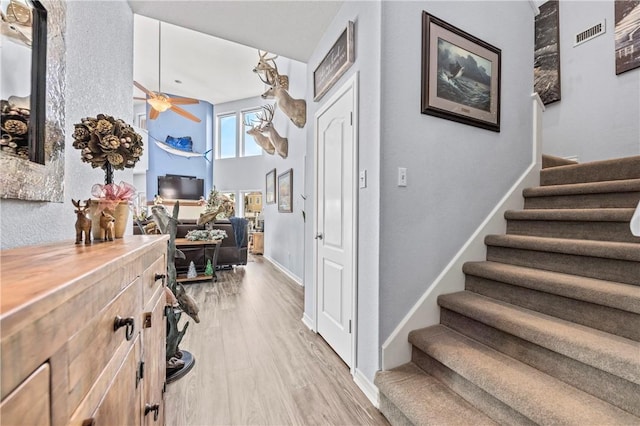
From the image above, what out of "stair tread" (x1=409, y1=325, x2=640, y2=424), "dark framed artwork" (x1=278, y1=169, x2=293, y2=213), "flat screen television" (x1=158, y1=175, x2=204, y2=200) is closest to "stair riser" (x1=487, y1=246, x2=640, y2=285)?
"stair tread" (x1=409, y1=325, x2=640, y2=424)

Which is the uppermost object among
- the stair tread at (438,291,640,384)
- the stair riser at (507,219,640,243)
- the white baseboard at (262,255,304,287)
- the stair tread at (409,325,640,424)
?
the stair riser at (507,219,640,243)

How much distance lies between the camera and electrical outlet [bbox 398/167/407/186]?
1769 millimetres

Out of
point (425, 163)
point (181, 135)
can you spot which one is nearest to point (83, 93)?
point (425, 163)

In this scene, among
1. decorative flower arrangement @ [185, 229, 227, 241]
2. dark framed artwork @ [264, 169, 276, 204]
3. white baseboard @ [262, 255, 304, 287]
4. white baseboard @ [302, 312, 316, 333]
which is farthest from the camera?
dark framed artwork @ [264, 169, 276, 204]

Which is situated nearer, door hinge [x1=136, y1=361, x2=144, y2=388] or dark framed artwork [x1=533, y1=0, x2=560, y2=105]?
door hinge [x1=136, y1=361, x2=144, y2=388]

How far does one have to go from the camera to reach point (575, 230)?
6.27ft

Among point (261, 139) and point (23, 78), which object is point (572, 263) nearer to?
point (23, 78)

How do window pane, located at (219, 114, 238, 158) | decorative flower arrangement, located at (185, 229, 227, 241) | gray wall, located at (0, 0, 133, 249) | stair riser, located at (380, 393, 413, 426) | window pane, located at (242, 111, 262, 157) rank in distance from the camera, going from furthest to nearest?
window pane, located at (219, 114, 238, 158), window pane, located at (242, 111, 262, 157), decorative flower arrangement, located at (185, 229, 227, 241), stair riser, located at (380, 393, 413, 426), gray wall, located at (0, 0, 133, 249)

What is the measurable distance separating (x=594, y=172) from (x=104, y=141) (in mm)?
3177

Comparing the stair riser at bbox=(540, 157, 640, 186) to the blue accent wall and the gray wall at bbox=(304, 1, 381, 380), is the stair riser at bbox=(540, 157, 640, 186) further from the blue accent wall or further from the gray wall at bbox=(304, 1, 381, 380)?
the blue accent wall

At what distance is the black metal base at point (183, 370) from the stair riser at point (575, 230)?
2648 millimetres

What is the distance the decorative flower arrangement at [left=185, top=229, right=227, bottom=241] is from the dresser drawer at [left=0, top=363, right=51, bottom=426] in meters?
4.65

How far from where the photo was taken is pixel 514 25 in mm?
2424

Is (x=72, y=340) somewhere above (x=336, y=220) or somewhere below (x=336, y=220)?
below
